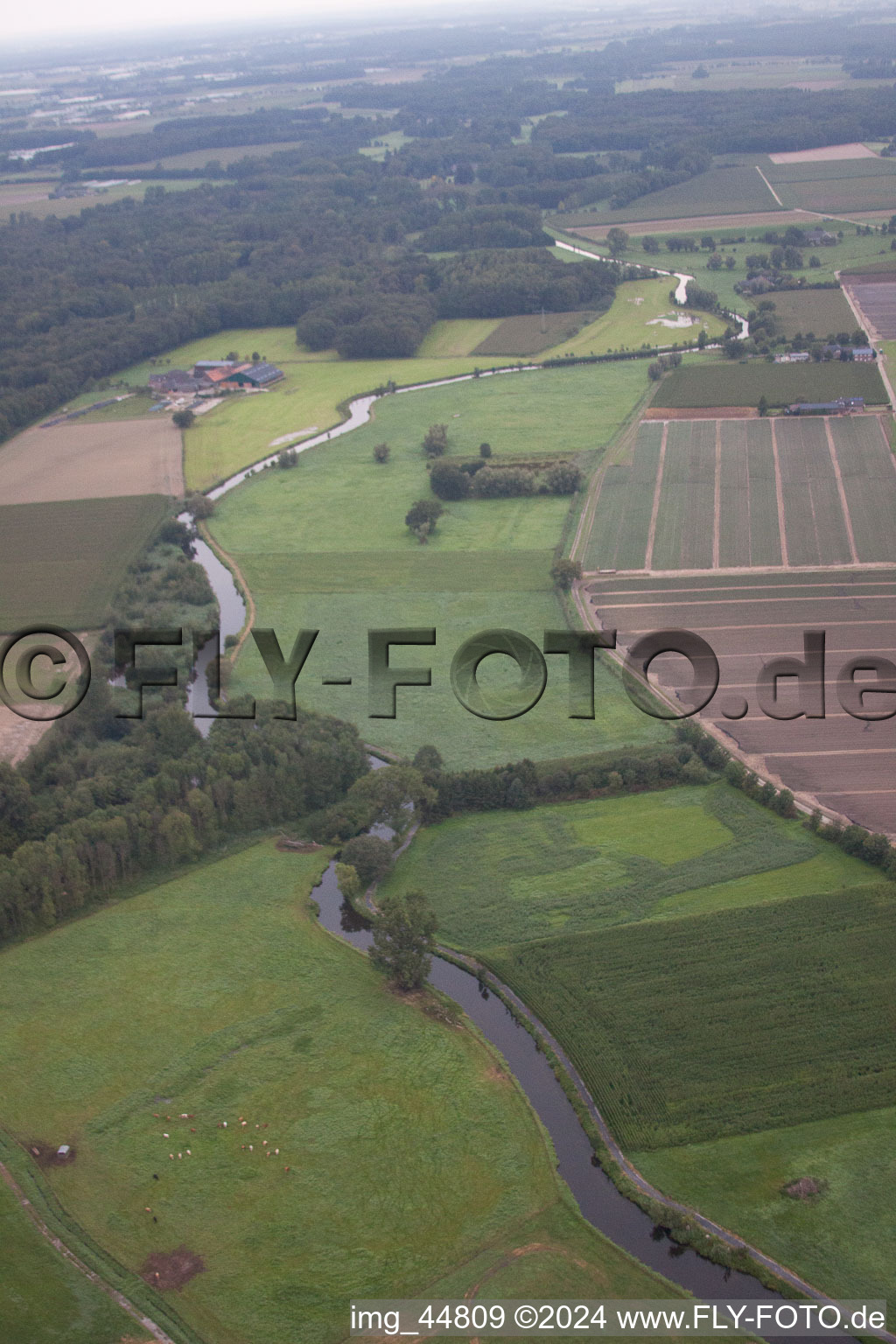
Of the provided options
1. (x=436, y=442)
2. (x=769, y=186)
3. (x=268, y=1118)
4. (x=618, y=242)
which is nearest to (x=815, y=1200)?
(x=268, y=1118)

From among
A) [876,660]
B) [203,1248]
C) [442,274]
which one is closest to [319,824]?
[203,1248]

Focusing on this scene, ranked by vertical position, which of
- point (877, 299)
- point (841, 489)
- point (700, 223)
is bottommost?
point (841, 489)

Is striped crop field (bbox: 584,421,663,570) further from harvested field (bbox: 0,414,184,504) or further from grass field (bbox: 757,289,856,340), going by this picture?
harvested field (bbox: 0,414,184,504)

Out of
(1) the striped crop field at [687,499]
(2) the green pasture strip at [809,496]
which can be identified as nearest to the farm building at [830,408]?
(2) the green pasture strip at [809,496]

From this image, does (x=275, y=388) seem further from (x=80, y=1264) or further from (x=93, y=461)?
(x=80, y=1264)

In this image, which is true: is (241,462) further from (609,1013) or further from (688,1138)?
(688,1138)

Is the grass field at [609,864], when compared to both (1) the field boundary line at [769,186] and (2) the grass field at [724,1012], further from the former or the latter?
(1) the field boundary line at [769,186]
